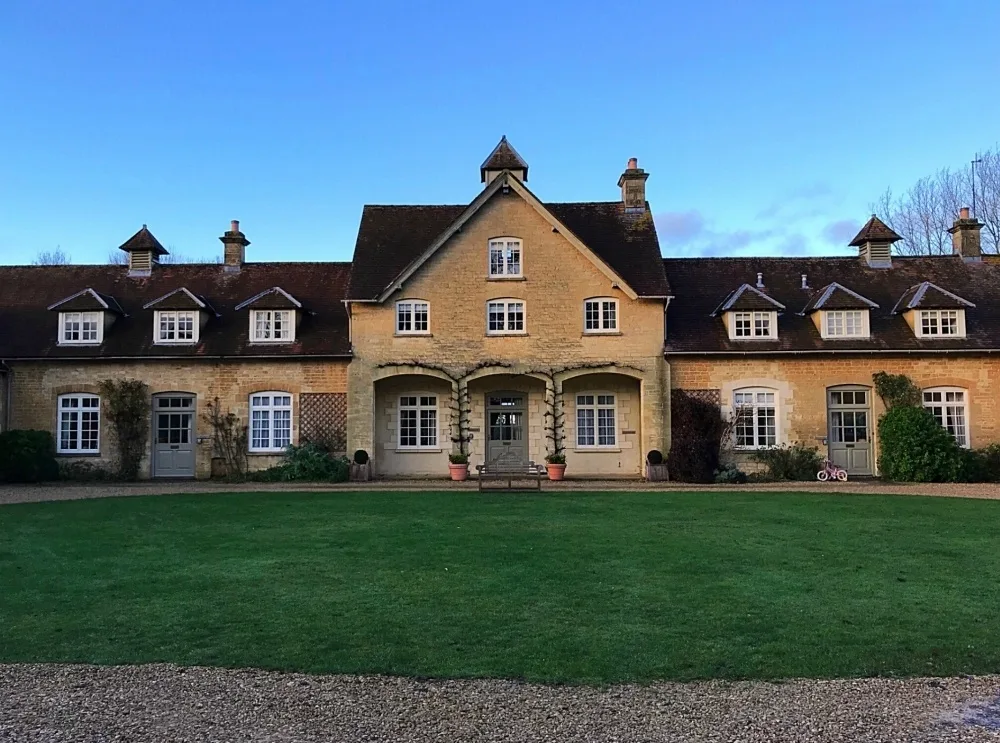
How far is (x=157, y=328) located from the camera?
24047 mm

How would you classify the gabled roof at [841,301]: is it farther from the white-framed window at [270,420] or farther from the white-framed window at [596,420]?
the white-framed window at [270,420]

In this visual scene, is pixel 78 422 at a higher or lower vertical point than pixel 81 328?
lower

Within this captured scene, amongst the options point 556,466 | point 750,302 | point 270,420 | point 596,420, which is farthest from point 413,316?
point 750,302

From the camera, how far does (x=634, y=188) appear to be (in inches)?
1031

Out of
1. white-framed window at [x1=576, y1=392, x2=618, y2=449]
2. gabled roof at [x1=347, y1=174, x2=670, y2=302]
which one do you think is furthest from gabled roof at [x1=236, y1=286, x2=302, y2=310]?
white-framed window at [x1=576, y1=392, x2=618, y2=449]

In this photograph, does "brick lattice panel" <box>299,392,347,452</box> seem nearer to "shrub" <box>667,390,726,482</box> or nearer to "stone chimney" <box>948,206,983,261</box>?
"shrub" <box>667,390,726,482</box>

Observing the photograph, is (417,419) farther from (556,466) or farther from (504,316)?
(556,466)

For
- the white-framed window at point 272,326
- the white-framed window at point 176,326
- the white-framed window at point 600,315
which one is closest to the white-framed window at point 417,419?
the white-framed window at point 272,326

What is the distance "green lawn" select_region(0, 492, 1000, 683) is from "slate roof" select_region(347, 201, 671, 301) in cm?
1014

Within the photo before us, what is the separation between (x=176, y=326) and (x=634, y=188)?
14831mm

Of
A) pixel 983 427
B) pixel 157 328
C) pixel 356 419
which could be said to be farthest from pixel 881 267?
pixel 157 328

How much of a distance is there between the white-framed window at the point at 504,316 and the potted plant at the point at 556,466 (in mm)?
3751

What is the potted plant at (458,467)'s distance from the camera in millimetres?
22734

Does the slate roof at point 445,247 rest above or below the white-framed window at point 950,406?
above
